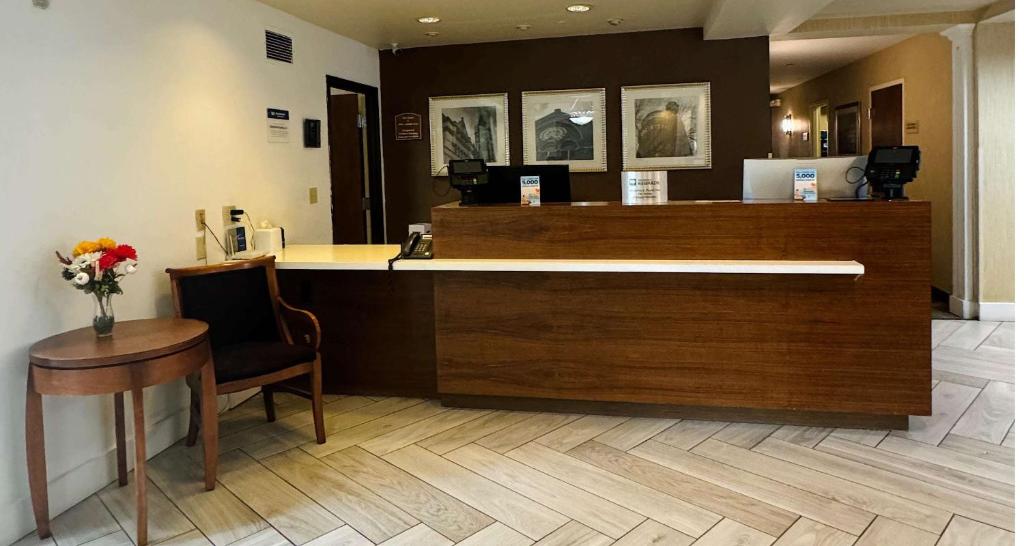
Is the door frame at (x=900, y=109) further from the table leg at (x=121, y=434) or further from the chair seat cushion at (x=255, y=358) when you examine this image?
the table leg at (x=121, y=434)

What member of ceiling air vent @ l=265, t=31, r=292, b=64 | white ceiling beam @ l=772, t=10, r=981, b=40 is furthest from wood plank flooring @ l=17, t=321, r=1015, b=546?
white ceiling beam @ l=772, t=10, r=981, b=40

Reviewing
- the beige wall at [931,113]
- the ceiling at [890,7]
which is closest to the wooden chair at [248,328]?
the ceiling at [890,7]

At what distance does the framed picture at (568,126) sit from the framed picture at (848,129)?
4.24 meters

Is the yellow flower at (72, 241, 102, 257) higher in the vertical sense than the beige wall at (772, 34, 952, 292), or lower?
lower

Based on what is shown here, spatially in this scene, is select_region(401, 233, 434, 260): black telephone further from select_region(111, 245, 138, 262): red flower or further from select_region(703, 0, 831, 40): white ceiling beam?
select_region(703, 0, 831, 40): white ceiling beam

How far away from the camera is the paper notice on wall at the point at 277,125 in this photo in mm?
4617

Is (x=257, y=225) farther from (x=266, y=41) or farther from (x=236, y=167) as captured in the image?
(x=266, y=41)

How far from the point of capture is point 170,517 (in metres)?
2.91

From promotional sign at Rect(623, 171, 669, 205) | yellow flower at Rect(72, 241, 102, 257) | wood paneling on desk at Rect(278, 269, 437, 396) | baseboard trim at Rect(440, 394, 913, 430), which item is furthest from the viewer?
wood paneling on desk at Rect(278, 269, 437, 396)

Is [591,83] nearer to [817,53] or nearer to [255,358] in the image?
[255,358]

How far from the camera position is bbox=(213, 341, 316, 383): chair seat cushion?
330 cm

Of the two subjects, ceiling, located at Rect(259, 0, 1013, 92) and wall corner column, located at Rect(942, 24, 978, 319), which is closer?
ceiling, located at Rect(259, 0, 1013, 92)

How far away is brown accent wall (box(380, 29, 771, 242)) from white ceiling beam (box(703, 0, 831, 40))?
0.23 meters

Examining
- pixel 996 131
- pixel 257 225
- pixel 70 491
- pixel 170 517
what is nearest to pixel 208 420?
pixel 170 517
